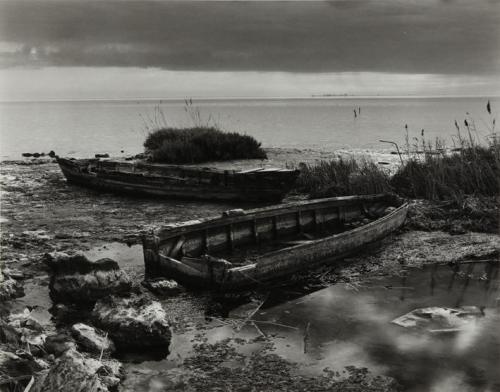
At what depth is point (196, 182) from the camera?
15828mm

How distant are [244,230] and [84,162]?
33.2 ft

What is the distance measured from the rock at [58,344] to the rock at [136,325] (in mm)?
606

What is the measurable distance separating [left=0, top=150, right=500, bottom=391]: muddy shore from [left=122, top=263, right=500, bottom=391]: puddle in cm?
15

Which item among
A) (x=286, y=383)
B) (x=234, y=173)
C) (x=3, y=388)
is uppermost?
(x=234, y=173)

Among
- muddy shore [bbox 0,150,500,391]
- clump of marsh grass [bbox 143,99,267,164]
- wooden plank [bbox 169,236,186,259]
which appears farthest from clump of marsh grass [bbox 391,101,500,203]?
clump of marsh grass [bbox 143,99,267,164]

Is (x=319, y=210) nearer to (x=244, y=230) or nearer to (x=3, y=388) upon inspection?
(x=244, y=230)

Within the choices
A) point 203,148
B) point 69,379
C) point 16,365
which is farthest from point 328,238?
point 203,148

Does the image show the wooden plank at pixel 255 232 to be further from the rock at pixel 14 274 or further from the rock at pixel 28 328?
the rock at pixel 28 328

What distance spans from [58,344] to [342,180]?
10965mm

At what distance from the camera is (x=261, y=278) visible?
8383 mm

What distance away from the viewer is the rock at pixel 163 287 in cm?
817

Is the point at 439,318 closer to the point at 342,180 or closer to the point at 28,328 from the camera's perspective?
the point at 28,328

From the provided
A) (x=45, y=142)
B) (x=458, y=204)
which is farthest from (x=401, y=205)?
(x=45, y=142)

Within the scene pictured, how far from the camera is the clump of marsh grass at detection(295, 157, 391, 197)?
14.7 metres
